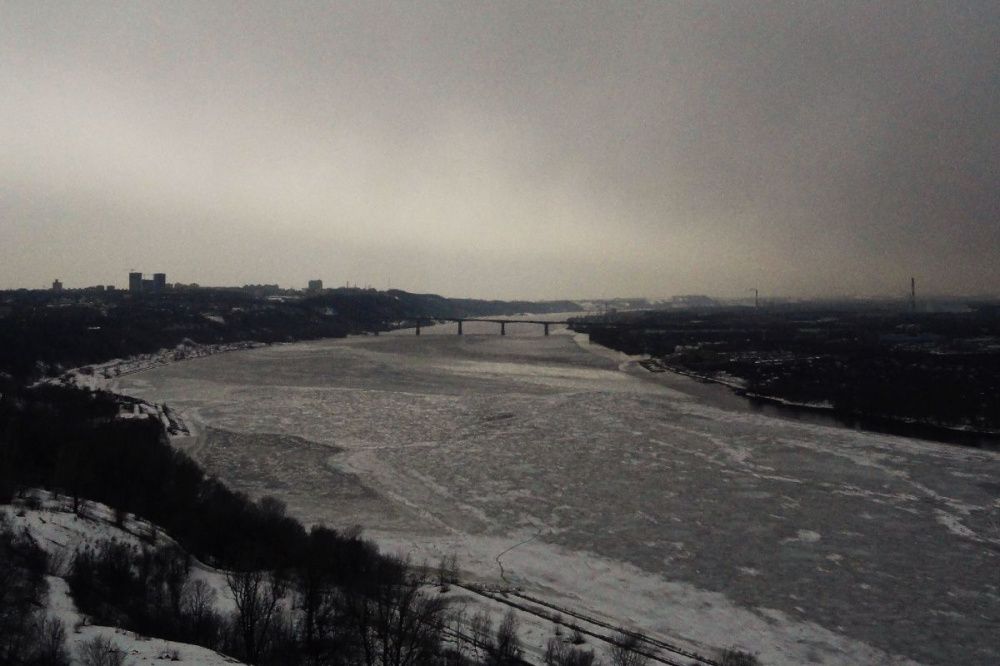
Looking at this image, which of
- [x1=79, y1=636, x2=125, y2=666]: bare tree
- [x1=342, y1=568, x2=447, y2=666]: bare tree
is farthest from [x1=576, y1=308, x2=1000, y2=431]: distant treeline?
[x1=79, y1=636, x2=125, y2=666]: bare tree

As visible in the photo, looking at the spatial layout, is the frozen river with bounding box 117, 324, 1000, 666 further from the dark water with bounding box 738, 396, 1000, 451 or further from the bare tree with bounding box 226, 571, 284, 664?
the bare tree with bounding box 226, 571, 284, 664

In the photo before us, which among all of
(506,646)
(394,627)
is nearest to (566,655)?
(506,646)

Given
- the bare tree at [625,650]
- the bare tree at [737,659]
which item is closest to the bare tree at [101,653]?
the bare tree at [625,650]

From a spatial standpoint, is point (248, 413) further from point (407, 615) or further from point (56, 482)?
point (407, 615)

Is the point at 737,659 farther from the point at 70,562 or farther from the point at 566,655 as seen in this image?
the point at 70,562

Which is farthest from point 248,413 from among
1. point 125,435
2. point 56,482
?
point 56,482
